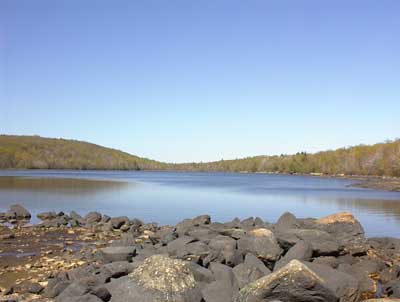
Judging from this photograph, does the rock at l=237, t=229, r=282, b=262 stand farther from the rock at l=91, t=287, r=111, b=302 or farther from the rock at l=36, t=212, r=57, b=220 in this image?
the rock at l=36, t=212, r=57, b=220

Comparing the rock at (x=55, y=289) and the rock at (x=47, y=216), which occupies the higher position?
the rock at (x=47, y=216)

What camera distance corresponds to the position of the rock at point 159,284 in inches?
385

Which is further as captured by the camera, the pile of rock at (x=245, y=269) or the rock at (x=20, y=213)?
the rock at (x=20, y=213)

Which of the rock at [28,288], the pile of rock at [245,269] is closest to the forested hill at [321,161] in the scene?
the pile of rock at [245,269]

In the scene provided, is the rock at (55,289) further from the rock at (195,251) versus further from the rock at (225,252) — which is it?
the rock at (225,252)

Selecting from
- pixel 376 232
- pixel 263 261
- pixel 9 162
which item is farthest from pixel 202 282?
pixel 9 162

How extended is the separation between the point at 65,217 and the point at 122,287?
19.5 meters

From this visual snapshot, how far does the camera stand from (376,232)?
26.7 m

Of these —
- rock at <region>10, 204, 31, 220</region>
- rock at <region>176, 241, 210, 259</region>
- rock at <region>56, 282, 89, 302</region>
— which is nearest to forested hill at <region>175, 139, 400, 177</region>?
rock at <region>10, 204, 31, 220</region>

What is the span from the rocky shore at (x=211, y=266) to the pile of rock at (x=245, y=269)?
0.08ft

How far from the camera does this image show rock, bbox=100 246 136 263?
46.1 feet

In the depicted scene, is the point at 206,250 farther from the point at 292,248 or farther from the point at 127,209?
the point at 127,209

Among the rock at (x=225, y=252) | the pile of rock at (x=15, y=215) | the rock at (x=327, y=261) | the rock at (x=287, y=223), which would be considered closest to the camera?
the rock at (x=225, y=252)

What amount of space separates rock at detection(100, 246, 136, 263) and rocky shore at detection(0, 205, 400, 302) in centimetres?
3
